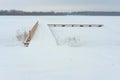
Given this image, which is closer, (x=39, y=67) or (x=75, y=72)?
(x=75, y=72)

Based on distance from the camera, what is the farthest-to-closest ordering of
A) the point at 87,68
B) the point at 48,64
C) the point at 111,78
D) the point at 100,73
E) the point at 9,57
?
the point at 9,57 < the point at 48,64 < the point at 87,68 < the point at 100,73 < the point at 111,78

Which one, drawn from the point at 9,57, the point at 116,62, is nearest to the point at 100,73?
the point at 116,62

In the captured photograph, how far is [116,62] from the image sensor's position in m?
6.38

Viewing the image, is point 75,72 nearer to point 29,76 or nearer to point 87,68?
point 87,68

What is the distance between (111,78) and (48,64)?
1689 mm

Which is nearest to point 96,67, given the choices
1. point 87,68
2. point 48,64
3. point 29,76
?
point 87,68

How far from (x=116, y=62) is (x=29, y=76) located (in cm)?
245

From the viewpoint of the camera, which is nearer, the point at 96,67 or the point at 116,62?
the point at 96,67

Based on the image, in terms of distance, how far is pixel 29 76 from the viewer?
4941mm

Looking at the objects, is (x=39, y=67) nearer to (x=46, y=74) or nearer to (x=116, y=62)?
(x=46, y=74)

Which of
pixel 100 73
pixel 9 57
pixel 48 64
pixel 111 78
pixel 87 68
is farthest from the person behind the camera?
pixel 9 57

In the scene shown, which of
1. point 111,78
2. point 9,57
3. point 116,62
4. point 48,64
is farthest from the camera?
point 9,57

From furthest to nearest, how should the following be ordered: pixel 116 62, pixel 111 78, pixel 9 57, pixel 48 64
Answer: pixel 9 57 < pixel 116 62 < pixel 48 64 < pixel 111 78

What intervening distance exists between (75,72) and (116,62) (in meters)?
1.58
